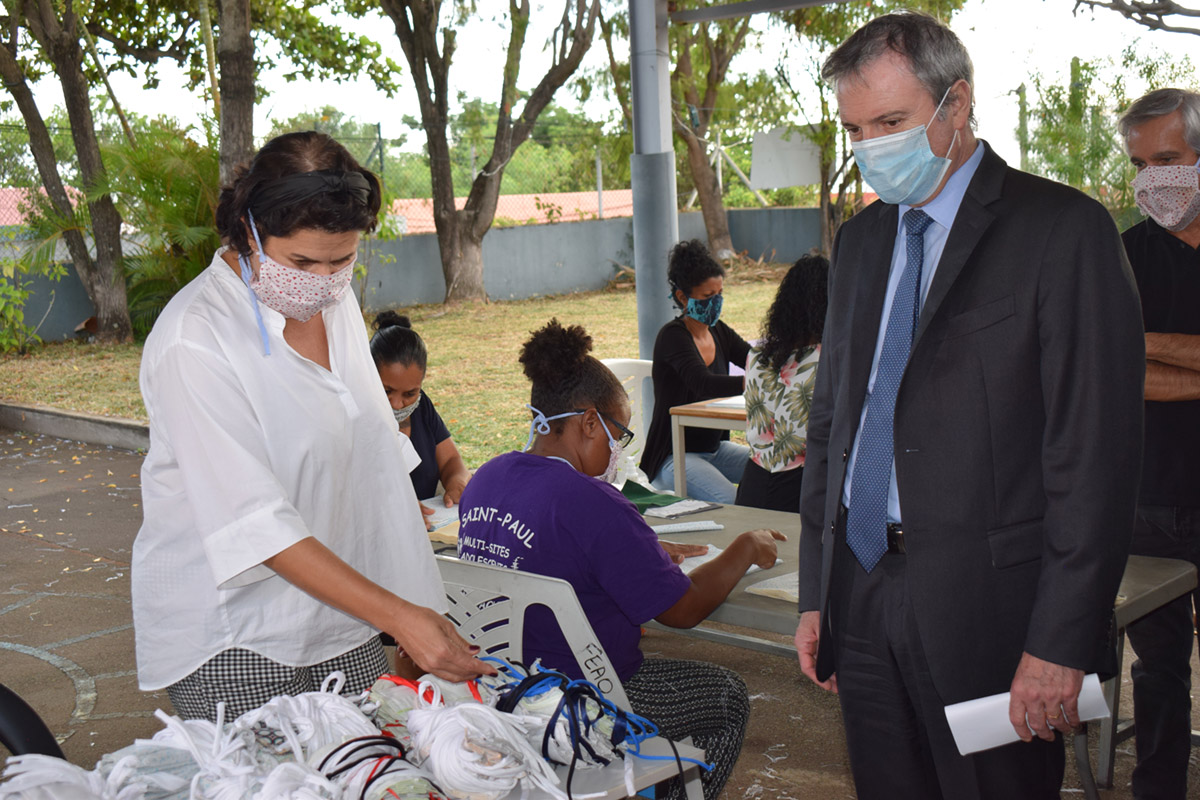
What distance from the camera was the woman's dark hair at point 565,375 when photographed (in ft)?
9.36

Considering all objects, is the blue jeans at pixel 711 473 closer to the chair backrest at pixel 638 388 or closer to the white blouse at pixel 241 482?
the chair backrest at pixel 638 388

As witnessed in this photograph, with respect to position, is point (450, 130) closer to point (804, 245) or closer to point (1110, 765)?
point (804, 245)

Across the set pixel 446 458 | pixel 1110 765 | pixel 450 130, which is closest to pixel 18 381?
pixel 450 130

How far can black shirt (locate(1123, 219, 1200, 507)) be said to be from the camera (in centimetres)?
279

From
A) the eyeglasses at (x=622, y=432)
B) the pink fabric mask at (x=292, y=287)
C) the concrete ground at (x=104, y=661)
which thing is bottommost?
the concrete ground at (x=104, y=661)

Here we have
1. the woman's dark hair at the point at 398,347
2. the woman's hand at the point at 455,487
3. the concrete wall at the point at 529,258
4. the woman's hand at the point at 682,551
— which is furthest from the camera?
the concrete wall at the point at 529,258

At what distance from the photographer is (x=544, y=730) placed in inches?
69.4

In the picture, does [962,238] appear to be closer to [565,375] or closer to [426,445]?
[565,375]

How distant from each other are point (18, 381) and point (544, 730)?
11703 millimetres

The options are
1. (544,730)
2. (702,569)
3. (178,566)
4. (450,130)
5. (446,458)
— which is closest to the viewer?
(544,730)

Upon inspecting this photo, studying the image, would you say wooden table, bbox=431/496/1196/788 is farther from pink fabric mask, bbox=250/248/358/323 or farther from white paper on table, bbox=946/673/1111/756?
pink fabric mask, bbox=250/248/358/323

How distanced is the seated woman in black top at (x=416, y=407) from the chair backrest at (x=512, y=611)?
1304 millimetres

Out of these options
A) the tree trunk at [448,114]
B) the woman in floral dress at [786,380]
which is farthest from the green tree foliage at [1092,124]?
the tree trunk at [448,114]

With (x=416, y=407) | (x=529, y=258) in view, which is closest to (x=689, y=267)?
(x=416, y=407)
